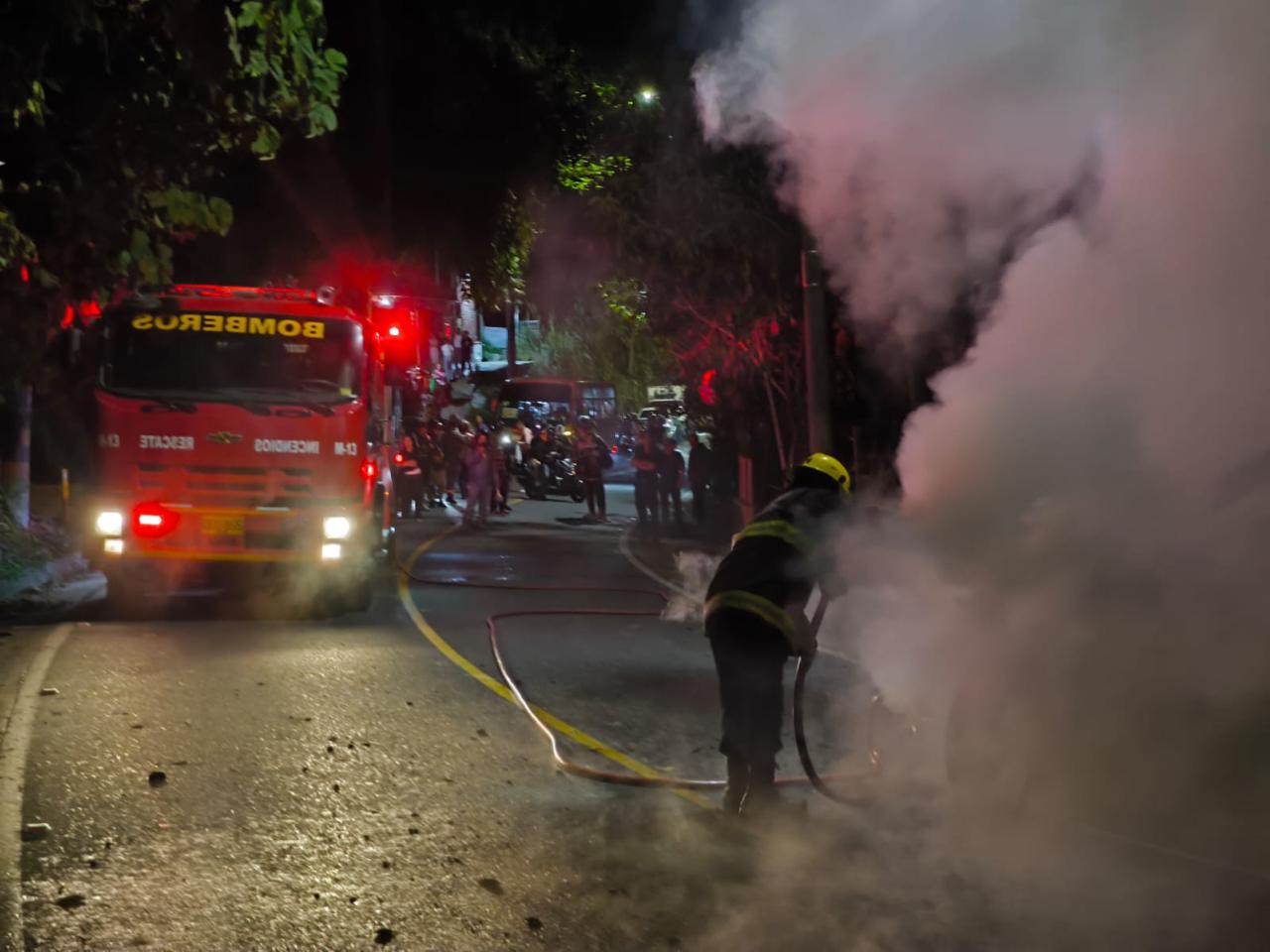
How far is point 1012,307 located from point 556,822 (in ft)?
10.1

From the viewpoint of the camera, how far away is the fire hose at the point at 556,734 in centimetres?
586

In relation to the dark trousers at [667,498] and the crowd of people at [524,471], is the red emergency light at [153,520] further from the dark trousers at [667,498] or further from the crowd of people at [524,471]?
the dark trousers at [667,498]

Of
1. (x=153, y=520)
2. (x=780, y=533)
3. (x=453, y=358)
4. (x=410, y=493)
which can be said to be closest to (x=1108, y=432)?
(x=780, y=533)

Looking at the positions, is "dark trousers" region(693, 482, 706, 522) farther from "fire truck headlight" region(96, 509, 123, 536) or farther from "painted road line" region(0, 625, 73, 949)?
"painted road line" region(0, 625, 73, 949)

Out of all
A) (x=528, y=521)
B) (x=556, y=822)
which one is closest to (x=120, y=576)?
A: (x=556, y=822)

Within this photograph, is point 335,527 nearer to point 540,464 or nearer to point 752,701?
point 752,701

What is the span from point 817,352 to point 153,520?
6.21 metres

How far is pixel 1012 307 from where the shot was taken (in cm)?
602

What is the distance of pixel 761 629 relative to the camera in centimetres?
579

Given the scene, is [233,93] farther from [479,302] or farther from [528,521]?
[528,521]

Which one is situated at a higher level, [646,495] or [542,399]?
[542,399]

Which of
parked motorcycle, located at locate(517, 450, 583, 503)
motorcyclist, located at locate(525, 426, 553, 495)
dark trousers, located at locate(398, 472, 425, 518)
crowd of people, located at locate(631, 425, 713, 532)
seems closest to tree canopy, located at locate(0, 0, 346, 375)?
crowd of people, located at locate(631, 425, 713, 532)

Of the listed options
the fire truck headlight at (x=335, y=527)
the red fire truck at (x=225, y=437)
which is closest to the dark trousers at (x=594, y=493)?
the red fire truck at (x=225, y=437)

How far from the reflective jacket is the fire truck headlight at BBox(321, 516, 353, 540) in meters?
6.65
